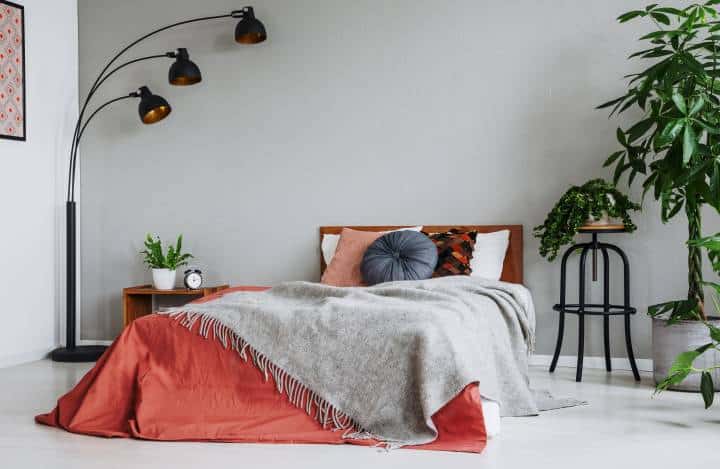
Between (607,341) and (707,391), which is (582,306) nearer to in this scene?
(607,341)

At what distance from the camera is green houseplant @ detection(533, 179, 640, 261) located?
4.36 meters

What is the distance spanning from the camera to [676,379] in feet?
11.3

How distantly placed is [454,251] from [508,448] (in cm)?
182

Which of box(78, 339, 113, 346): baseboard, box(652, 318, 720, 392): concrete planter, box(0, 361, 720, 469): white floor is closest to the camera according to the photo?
box(0, 361, 720, 469): white floor

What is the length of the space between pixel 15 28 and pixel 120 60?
757 millimetres

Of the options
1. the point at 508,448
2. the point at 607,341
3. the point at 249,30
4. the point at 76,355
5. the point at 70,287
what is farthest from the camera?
the point at 70,287

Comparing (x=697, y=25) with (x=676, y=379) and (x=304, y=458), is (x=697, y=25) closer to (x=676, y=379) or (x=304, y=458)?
(x=676, y=379)

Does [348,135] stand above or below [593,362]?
above

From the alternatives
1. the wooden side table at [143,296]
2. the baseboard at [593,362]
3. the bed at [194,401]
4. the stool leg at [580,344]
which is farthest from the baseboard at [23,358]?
the stool leg at [580,344]

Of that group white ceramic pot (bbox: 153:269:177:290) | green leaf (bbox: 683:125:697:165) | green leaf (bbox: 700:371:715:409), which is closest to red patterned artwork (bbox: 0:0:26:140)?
white ceramic pot (bbox: 153:269:177:290)

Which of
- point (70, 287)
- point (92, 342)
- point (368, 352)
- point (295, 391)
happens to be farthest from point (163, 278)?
point (368, 352)

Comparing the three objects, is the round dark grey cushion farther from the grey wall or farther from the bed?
the bed

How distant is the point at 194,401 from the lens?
3172 millimetres

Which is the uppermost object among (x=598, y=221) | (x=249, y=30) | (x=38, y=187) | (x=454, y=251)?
(x=249, y=30)
